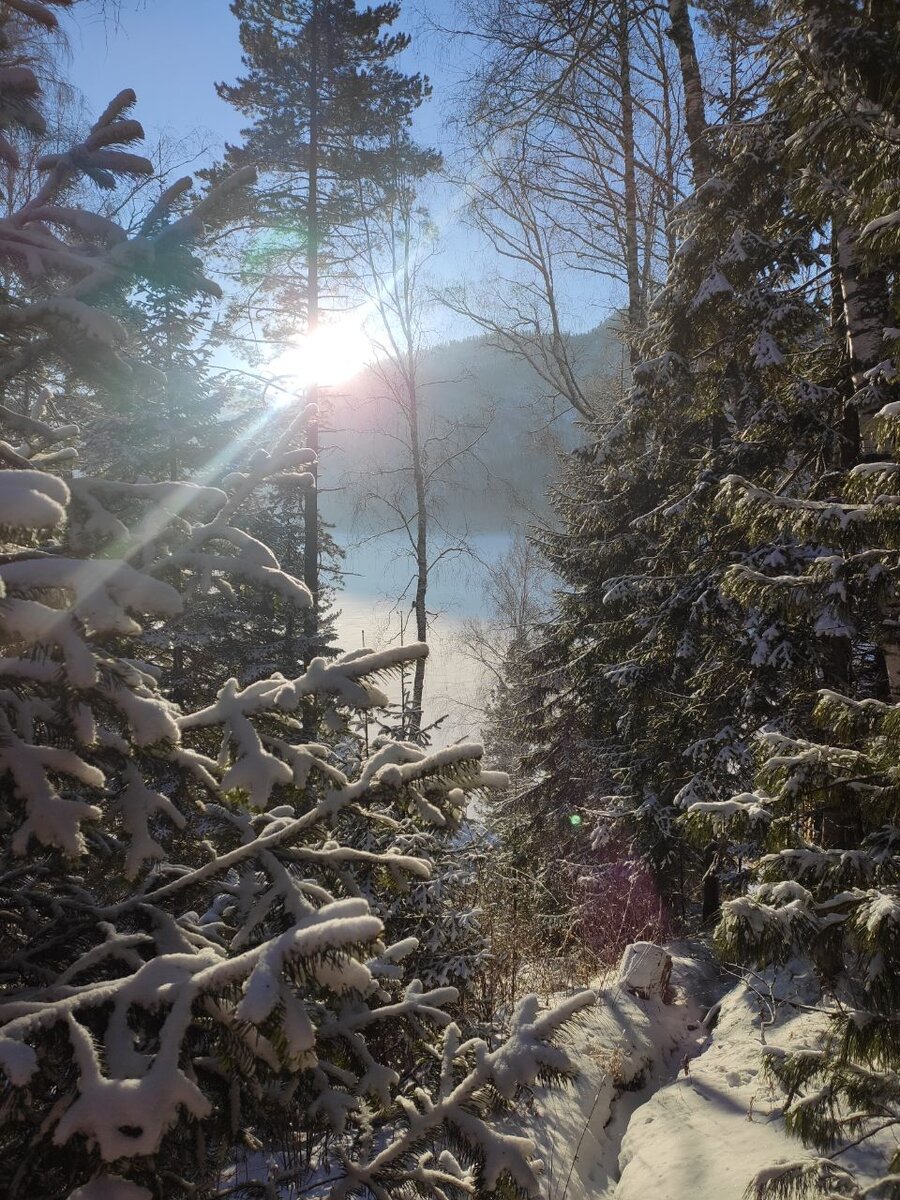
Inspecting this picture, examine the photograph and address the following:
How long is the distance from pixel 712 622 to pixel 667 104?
27.6 feet

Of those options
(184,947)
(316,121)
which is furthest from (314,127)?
(184,947)

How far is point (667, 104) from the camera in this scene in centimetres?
1001

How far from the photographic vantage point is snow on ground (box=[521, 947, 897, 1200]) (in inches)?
175

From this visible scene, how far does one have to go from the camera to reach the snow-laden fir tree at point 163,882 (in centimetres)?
150

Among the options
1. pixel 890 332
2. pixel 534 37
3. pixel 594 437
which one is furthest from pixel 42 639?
pixel 594 437

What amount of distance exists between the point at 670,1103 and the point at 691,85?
921 cm

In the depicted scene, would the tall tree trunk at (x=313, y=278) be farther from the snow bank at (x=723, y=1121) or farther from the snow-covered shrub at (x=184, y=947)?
the snow-covered shrub at (x=184, y=947)

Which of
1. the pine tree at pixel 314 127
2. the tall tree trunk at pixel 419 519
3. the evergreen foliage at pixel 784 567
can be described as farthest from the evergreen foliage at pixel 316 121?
the evergreen foliage at pixel 784 567

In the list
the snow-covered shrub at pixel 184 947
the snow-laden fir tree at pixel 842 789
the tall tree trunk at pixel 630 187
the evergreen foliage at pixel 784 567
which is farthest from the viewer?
the tall tree trunk at pixel 630 187

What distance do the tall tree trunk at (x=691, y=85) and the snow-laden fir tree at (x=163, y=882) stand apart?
224 inches

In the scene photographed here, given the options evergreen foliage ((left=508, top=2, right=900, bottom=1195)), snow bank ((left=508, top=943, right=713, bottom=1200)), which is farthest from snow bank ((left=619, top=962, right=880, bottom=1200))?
evergreen foliage ((left=508, top=2, right=900, bottom=1195))

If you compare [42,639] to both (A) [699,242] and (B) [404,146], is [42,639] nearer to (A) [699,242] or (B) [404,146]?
(A) [699,242]

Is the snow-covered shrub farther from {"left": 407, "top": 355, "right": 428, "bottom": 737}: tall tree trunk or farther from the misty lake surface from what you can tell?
{"left": 407, "top": 355, "right": 428, "bottom": 737}: tall tree trunk

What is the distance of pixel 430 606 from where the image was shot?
19734 millimetres
